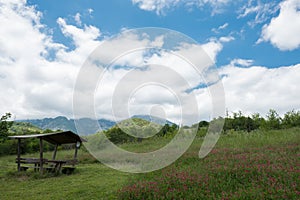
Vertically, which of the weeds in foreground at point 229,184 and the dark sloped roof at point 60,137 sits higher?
the dark sloped roof at point 60,137

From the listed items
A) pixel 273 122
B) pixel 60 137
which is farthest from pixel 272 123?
pixel 60 137

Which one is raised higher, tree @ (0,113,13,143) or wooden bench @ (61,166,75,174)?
tree @ (0,113,13,143)

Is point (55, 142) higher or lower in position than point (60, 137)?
lower

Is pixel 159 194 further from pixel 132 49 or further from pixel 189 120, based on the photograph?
pixel 132 49

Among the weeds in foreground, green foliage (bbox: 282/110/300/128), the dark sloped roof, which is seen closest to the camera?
the weeds in foreground

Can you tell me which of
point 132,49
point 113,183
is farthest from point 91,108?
point 113,183

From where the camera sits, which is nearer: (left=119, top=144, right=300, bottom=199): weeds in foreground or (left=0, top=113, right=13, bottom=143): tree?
(left=119, top=144, right=300, bottom=199): weeds in foreground

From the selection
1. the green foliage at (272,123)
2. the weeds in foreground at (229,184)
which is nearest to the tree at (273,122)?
the green foliage at (272,123)

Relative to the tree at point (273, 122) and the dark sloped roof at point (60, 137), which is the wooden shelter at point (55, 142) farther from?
the tree at point (273, 122)

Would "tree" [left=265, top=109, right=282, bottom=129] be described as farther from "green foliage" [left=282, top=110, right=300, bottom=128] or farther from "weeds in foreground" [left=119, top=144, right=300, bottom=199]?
"weeds in foreground" [left=119, top=144, right=300, bottom=199]

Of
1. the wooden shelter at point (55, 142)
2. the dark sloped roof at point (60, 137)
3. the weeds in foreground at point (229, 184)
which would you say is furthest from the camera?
the dark sloped roof at point (60, 137)

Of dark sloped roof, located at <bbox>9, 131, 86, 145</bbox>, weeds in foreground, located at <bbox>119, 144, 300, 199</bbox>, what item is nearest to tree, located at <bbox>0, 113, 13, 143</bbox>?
dark sloped roof, located at <bbox>9, 131, 86, 145</bbox>

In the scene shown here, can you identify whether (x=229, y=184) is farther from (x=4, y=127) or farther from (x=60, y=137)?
(x=4, y=127)

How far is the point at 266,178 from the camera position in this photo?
21.7ft
